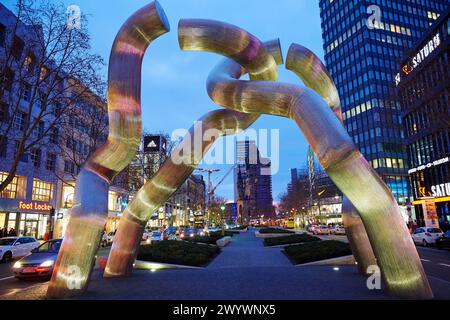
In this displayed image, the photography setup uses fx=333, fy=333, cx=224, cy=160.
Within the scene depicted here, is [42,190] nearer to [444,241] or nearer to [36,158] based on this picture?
[36,158]

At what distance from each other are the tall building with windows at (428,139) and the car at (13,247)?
121ft

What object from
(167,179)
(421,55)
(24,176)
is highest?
(421,55)

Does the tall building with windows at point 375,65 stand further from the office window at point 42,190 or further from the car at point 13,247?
the car at point 13,247

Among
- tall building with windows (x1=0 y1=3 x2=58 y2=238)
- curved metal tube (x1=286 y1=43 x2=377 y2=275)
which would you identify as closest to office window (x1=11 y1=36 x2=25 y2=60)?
tall building with windows (x1=0 y1=3 x2=58 y2=238)

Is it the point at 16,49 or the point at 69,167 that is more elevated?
the point at 16,49

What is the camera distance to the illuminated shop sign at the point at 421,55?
39.3m

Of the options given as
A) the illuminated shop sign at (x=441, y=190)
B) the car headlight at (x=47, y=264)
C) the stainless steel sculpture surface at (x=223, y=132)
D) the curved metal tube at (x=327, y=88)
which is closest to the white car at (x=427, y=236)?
the illuminated shop sign at (x=441, y=190)

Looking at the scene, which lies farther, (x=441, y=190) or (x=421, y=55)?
(x=421, y=55)

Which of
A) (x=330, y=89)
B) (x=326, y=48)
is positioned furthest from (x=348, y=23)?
(x=330, y=89)

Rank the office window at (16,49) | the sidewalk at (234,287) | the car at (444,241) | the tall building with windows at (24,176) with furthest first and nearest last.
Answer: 1. the tall building with windows at (24,176)
2. the car at (444,241)
3. the office window at (16,49)
4. the sidewalk at (234,287)

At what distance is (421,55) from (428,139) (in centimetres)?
1082

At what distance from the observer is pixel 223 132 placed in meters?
10.2

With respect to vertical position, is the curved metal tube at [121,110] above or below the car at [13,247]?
above

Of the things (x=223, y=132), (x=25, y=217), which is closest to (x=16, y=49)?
(x=223, y=132)
